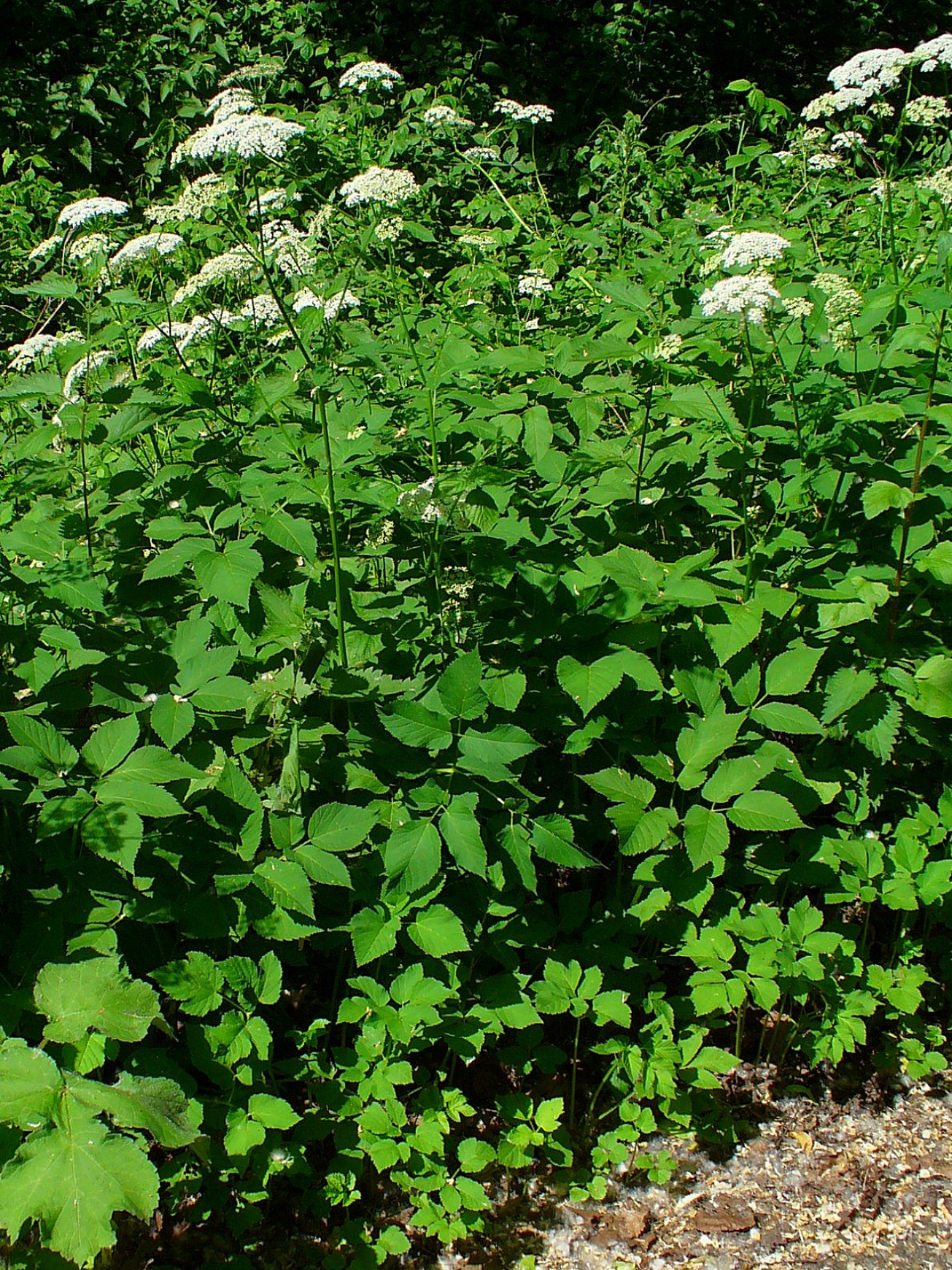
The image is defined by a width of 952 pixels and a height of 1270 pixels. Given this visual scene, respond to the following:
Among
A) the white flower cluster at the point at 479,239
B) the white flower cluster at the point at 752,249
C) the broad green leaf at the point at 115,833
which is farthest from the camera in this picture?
the white flower cluster at the point at 479,239

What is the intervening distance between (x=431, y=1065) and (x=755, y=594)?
1.19m

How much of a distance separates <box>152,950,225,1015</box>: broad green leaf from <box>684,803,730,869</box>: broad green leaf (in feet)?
2.72

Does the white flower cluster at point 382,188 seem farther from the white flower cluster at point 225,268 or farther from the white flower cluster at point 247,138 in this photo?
the white flower cluster at point 225,268

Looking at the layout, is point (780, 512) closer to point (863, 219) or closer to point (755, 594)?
point (755, 594)

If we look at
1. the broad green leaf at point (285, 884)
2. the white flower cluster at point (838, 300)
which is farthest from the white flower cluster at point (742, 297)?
the broad green leaf at point (285, 884)

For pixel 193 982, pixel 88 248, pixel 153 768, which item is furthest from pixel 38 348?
pixel 193 982

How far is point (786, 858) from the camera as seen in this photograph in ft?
7.68

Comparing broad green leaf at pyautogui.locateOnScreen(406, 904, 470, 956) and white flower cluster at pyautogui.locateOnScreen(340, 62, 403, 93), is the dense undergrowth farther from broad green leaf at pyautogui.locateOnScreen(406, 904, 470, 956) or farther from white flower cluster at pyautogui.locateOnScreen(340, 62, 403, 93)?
white flower cluster at pyautogui.locateOnScreen(340, 62, 403, 93)

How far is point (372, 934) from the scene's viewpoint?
1.77 metres

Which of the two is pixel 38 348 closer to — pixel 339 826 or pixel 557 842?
pixel 339 826

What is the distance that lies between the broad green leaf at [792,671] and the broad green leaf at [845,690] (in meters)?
0.07

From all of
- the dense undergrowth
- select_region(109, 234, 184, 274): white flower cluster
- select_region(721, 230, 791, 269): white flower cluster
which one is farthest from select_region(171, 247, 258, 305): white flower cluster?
select_region(721, 230, 791, 269): white flower cluster

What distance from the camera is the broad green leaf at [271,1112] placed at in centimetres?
163

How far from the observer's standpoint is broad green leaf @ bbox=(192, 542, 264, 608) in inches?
70.9
